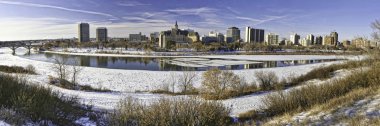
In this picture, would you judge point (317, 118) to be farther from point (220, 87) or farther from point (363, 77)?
point (220, 87)

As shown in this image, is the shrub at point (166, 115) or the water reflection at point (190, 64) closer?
the shrub at point (166, 115)

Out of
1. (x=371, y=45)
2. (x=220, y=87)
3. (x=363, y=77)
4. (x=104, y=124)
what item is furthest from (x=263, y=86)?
(x=104, y=124)

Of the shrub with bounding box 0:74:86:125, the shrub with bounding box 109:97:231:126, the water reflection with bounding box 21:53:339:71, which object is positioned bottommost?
the water reflection with bounding box 21:53:339:71

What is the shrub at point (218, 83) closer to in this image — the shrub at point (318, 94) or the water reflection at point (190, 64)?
the shrub at point (318, 94)

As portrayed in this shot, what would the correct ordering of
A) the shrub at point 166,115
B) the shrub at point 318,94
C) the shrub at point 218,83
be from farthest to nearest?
1. the shrub at point 218,83
2. the shrub at point 318,94
3. the shrub at point 166,115

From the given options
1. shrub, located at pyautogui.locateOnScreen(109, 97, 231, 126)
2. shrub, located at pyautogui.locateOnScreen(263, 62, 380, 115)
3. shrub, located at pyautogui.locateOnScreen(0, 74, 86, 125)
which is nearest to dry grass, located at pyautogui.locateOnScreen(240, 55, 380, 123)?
shrub, located at pyautogui.locateOnScreen(263, 62, 380, 115)

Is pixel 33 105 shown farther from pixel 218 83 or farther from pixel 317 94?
pixel 218 83

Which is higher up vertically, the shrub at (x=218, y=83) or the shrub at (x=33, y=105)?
the shrub at (x=33, y=105)

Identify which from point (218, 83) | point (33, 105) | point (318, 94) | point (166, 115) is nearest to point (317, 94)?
point (318, 94)

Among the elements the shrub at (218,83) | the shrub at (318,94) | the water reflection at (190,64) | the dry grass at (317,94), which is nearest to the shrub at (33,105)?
the dry grass at (317,94)

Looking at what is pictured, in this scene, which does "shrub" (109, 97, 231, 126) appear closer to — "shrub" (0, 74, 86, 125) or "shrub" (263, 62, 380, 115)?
"shrub" (0, 74, 86, 125)

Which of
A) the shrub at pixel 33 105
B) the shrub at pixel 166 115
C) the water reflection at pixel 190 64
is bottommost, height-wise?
the water reflection at pixel 190 64

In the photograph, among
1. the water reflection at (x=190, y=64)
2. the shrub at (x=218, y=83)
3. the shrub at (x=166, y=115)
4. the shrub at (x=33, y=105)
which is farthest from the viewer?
the water reflection at (x=190, y=64)

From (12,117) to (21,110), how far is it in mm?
846
